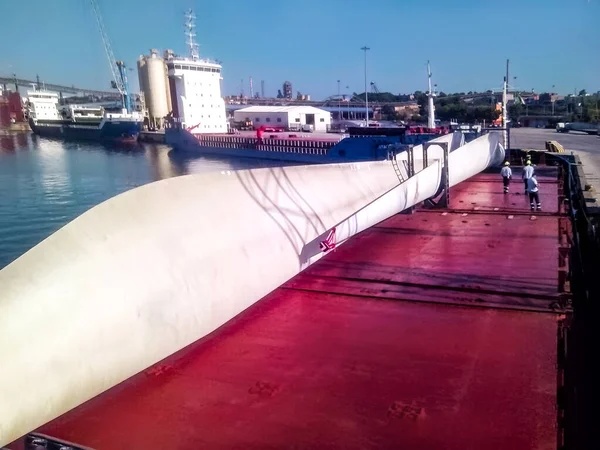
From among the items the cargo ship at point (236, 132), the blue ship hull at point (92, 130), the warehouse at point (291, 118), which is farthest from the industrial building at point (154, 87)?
the warehouse at point (291, 118)

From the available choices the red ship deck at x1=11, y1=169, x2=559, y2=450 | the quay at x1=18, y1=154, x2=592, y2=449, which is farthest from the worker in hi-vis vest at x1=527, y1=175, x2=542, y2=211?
the red ship deck at x1=11, y1=169, x2=559, y2=450

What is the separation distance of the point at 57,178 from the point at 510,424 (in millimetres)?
37817

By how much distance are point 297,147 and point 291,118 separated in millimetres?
30617

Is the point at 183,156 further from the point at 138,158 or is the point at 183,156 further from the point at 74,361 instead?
the point at 74,361

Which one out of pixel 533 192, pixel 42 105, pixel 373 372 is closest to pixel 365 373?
pixel 373 372

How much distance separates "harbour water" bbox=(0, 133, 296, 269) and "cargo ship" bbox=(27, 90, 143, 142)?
14505 millimetres

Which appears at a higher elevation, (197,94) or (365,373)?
(197,94)

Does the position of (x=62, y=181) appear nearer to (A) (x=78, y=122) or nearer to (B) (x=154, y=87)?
(B) (x=154, y=87)

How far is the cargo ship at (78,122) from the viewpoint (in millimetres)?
76062

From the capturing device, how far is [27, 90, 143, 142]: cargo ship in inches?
2995

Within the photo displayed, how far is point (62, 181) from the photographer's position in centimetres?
3362

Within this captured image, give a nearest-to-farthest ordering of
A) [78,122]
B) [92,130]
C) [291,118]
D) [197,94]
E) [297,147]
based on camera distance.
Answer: [297,147]
[197,94]
[291,118]
[92,130]
[78,122]

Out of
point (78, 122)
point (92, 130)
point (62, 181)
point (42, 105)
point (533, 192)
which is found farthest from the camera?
point (42, 105)

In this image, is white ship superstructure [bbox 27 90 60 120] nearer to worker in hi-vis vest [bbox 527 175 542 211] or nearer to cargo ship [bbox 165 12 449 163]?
cargo ship [bbox 165 12 449 163]
